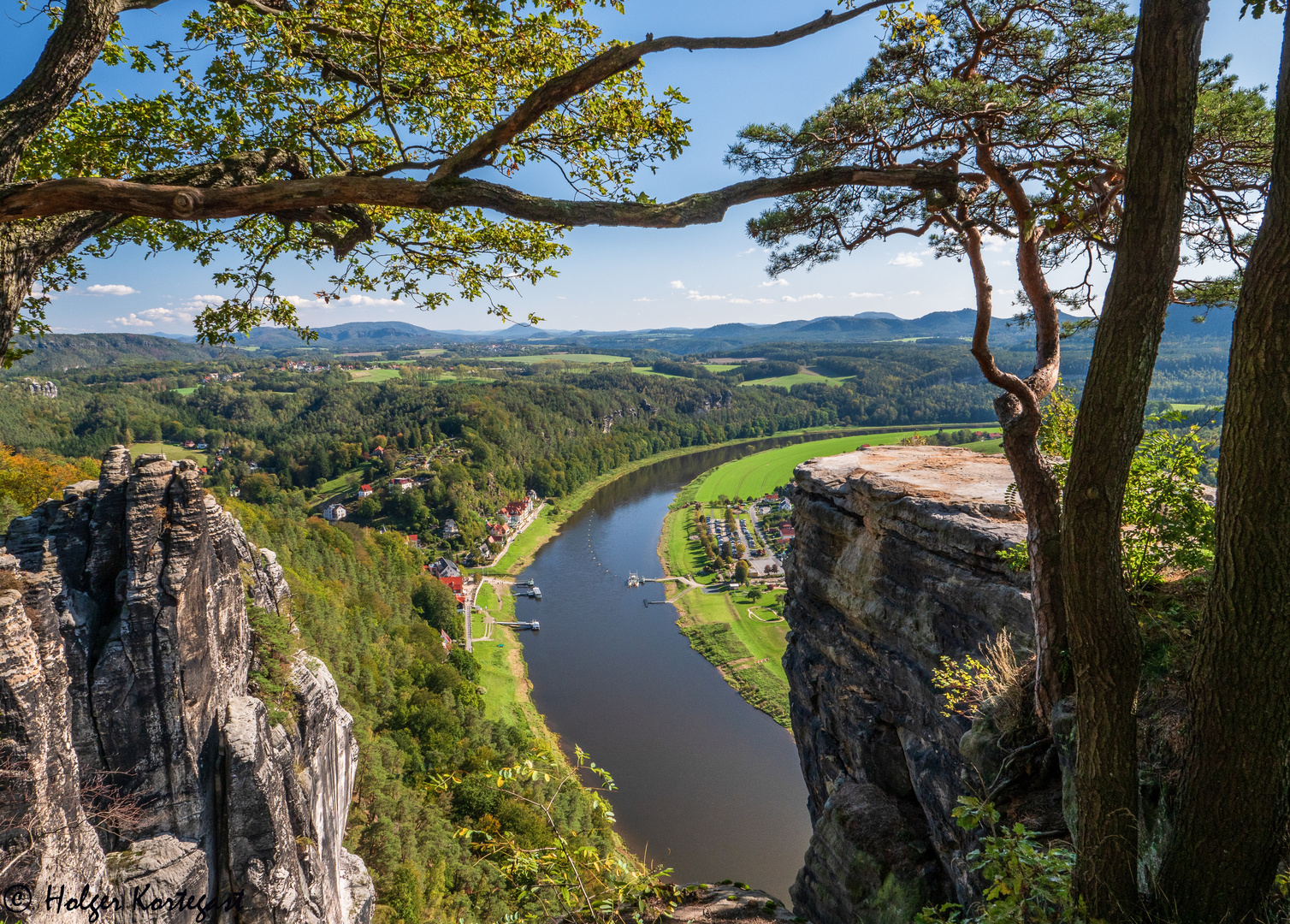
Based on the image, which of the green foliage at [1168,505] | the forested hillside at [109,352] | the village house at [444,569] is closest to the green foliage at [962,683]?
the green foliage at [1168,505]

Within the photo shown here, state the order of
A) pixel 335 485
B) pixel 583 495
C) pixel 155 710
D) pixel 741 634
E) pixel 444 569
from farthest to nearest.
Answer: pixel 583 495 → pixel 335 485 → pixel 444 569 → pixel 741 634 → pixel 155 710

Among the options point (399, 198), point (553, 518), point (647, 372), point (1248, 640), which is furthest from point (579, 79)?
point (647, 372)

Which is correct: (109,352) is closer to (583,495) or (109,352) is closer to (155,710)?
(583,495)

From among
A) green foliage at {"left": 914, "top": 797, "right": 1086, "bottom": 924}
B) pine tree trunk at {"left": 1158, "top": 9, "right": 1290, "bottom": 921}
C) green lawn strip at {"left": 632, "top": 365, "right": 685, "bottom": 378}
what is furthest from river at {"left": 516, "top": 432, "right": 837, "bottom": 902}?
green lawn strip at {"left": 632, "top": 365, "right": 685, "bottom": 378}

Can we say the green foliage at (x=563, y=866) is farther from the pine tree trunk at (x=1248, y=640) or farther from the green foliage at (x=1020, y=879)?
the pine tree trunk at (x=1248, y=640)

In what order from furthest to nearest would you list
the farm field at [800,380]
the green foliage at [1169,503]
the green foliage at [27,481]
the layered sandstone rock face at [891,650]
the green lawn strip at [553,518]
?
the farm field at [800,380] < the green lawn strip at [553,518] < the green foliage at [27,481] < the layered sandstone rock face at [891,650] < the green foliage at [1169,503]

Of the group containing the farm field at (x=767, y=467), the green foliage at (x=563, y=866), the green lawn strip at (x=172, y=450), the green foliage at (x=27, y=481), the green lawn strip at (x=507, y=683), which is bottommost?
the green lawn strip at (x=507, y=683)
